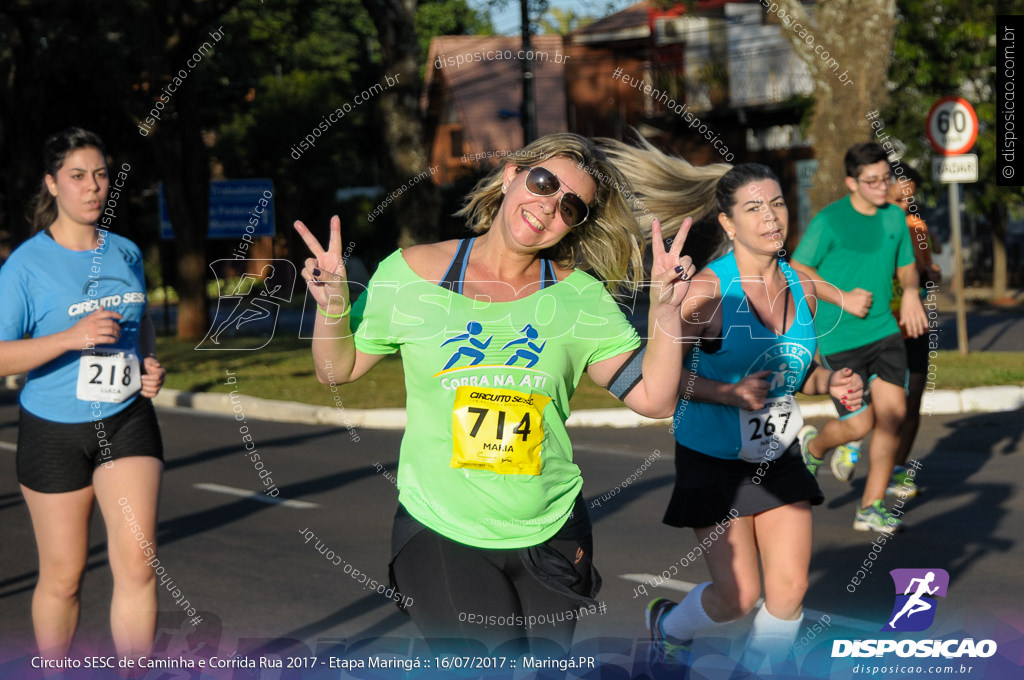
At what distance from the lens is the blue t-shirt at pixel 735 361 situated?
410 cm

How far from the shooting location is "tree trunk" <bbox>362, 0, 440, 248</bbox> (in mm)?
13797

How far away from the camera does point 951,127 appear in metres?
11.5

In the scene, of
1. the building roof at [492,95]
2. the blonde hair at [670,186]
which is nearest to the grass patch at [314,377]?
the blonde hair at [670,186]

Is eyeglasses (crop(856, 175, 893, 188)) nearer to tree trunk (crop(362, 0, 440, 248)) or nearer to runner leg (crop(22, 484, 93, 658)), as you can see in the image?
runner leg (crop(22, 484, 93, 658))

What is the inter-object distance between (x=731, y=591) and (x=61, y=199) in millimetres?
2629

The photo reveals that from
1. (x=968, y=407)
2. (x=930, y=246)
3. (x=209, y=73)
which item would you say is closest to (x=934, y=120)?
(x=968, y=407)

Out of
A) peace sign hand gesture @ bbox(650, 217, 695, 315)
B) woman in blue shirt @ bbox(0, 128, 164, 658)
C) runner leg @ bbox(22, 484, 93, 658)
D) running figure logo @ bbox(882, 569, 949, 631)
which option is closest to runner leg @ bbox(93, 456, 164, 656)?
woman in blue shirt @ bbox(0, 128, 164, 658)

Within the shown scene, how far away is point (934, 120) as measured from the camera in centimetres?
1134

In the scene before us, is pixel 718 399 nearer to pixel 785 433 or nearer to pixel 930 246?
pixel 785 433

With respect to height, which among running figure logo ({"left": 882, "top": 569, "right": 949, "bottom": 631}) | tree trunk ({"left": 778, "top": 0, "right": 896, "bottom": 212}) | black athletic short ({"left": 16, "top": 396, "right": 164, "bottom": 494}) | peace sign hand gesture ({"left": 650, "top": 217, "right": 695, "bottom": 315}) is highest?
tree trunk ({"left": 778, "top": 0, "right": 896, "bottom": 212})

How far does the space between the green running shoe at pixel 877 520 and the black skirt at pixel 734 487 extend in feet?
8.41

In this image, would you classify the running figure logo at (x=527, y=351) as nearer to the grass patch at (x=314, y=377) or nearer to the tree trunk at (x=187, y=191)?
the grass patch at (x=314, y=377)

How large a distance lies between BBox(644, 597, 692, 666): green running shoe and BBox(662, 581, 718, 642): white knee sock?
28mm

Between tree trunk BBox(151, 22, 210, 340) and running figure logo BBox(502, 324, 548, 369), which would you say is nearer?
running figure logo BBox(502, 324, 548, 369)
